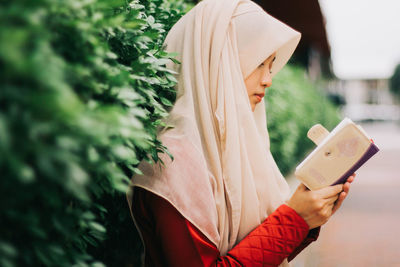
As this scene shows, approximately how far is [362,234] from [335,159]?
3.86 metres

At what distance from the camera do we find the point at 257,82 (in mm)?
2014

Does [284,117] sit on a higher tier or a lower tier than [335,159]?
lower

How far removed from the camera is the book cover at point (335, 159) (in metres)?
1.81

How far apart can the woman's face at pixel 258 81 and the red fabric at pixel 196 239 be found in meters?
0.54

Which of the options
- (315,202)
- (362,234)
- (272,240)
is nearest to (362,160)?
(315,202)

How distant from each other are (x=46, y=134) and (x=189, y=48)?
45.3 inches

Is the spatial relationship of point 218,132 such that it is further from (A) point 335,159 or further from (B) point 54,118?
(B) point 54,118

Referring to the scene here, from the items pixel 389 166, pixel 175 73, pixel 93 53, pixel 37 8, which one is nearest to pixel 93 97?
pixel 93 53

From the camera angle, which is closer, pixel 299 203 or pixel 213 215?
pixel 213 215

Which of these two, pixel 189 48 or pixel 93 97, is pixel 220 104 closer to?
pixel 189 48

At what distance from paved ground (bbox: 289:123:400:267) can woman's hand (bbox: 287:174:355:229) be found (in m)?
2.20

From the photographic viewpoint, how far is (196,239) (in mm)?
1622

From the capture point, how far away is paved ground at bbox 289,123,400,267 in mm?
4266

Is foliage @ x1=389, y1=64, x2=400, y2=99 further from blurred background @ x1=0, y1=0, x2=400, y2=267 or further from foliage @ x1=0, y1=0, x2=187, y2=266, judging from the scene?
foliage @ x1=0, y1=0, x2=187, y2=266
